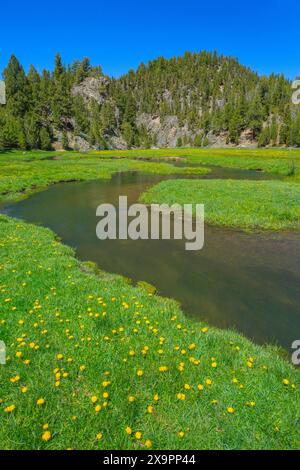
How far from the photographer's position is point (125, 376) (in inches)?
228

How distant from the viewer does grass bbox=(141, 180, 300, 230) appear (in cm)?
2030

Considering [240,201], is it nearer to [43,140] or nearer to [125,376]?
[125,376]

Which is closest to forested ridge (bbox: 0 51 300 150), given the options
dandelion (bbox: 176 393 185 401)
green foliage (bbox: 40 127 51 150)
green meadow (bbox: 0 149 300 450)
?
green foliage (bbox: 40 127 51 150)

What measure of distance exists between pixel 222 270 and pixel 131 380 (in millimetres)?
9053

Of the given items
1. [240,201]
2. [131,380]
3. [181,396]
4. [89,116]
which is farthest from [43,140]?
[181,396]

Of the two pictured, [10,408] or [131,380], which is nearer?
[10,408]

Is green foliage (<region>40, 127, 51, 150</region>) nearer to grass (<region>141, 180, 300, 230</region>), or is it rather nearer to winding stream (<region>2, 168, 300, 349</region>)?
grass (<region>141, 180, 300, 230</region>)

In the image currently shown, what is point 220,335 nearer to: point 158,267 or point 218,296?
point 218,296

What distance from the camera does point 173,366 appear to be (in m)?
6.12

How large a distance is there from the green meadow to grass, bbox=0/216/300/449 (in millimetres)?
21
